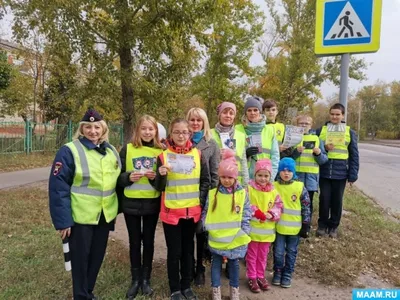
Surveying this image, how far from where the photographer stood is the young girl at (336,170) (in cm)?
513

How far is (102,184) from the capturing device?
10.3 ft

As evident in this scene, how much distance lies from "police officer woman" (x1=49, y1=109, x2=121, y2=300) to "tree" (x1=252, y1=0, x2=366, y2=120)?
16.3 m

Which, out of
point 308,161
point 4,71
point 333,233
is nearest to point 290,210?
point 308,161

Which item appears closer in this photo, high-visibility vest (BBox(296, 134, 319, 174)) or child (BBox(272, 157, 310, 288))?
child (BBox(272, 157, 310, 288))

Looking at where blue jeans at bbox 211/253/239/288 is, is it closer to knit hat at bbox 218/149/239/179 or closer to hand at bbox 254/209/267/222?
hand at bbox 254/209/267/222

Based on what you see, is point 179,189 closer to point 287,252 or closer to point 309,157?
point 287,252

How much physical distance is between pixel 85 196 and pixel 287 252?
228cm

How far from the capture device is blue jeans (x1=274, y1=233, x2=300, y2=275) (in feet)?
12.8

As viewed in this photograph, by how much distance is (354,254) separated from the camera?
4730 millimetres

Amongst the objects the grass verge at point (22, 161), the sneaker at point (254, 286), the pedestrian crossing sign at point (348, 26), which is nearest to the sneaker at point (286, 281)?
the sneaker at point (254, 286)

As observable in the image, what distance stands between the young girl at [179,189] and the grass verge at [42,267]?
1.55 feet

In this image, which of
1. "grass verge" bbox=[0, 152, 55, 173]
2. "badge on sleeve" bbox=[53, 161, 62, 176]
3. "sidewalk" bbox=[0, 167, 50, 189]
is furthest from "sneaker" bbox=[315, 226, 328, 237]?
"grass verge" bbox=[0, 152, 55, 173]

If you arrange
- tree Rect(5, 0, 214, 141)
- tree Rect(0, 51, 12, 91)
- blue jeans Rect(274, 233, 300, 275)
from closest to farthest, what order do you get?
blue jeans Rect(274, 233, 300, 275)
tree Rect(5, 0, 214, 141)
tree Rect(0, 51, 12, 91)

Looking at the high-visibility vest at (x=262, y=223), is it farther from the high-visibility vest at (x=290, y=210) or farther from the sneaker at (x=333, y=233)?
the sneaker at (x=333, y=233)
